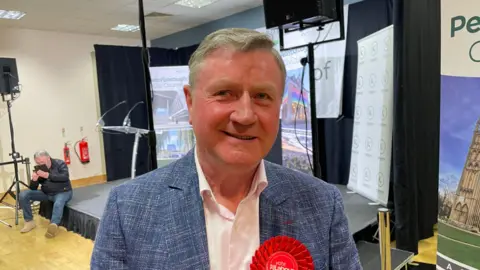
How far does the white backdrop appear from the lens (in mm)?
3500

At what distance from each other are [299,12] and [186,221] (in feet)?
8.12

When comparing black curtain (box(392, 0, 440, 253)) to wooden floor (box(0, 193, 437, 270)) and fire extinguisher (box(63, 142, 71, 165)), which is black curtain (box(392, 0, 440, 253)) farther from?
fire extinguisher (box(63, 142, 71, 165))

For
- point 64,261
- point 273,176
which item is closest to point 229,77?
point 273,176

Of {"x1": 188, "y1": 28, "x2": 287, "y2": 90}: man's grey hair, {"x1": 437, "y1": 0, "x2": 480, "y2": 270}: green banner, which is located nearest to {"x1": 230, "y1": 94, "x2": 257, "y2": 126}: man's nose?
{"x1": 188, "y1": 28, "x2": 287, "y2": 90}: man's grey hair

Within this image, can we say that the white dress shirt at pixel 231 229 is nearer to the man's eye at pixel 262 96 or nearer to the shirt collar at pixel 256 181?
the shirt collar at pixel 256 181

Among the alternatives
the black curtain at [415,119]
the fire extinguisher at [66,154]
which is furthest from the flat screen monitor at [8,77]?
the black curtain at [415,119]

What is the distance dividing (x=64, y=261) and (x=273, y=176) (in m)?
3.26

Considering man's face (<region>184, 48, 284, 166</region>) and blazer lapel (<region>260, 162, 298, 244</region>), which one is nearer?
man's face (<region>184, 48, 284, 166</region>)

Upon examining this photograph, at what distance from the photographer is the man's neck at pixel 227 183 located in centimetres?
90

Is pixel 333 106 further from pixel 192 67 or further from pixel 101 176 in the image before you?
pixel 101 176

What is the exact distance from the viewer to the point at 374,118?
3711mm

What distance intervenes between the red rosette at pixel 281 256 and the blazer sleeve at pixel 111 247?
0.30 m

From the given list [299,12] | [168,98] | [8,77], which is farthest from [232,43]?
[8,77]

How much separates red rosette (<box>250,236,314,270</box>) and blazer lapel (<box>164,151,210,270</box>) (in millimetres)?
120
